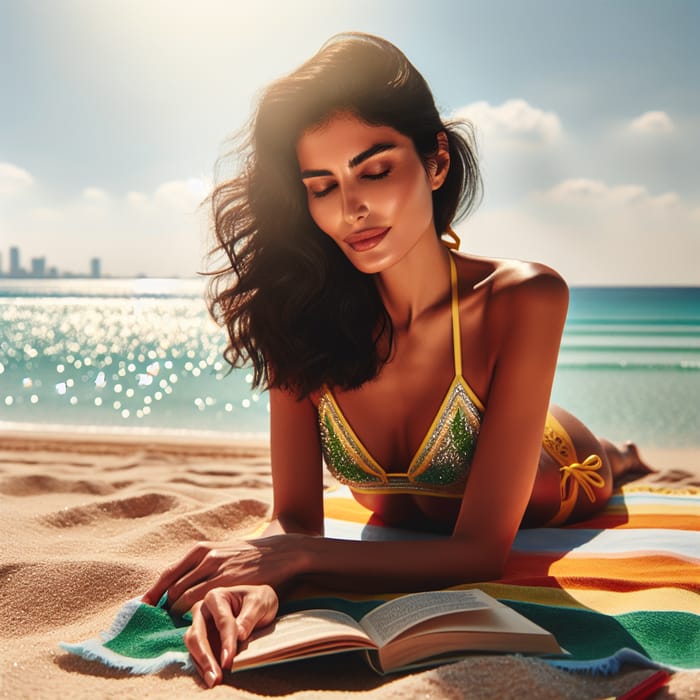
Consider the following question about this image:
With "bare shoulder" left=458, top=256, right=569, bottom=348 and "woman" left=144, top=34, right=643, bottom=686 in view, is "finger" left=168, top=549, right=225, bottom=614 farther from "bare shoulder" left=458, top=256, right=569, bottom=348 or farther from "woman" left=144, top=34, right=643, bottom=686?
"bare shoulder" left=458, top=256, right=569, bottom=348

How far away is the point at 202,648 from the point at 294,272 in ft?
4.15

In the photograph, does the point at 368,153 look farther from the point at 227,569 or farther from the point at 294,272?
the point at 227,569

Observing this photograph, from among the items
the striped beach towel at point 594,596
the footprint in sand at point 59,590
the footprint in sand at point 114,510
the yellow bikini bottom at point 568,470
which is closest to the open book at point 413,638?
the striped beach towel at point 594,596

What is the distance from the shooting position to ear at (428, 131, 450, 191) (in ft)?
7.49

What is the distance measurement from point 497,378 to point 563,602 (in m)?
0.63

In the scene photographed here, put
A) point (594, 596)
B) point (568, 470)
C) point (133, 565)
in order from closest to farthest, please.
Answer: point (594, 596) → point (133, 565) → point (568, 470)

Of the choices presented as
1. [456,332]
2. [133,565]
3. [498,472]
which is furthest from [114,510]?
[498,472]

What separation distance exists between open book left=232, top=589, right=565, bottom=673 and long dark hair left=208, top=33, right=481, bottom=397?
3.26ft

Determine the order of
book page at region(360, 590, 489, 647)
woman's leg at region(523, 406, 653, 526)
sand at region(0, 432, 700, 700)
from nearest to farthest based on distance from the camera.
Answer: sand at region(0, 432, 700, 700), book page at region(360, 590, 489, 647), woman's leg at region(523, 406, 653, 526)

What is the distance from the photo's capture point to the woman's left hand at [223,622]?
4.74ft

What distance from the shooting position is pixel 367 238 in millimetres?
2068

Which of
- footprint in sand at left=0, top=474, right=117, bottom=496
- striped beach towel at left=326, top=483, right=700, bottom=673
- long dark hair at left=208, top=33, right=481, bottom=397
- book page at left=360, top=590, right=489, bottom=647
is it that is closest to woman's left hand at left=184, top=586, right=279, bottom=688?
book page at left=360, top=590, right=489, bottom=647

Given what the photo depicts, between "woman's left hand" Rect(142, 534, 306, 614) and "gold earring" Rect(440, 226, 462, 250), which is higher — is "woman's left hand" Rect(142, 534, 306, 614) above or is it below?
below

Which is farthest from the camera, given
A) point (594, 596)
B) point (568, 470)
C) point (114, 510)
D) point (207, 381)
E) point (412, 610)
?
point (207, 381)
